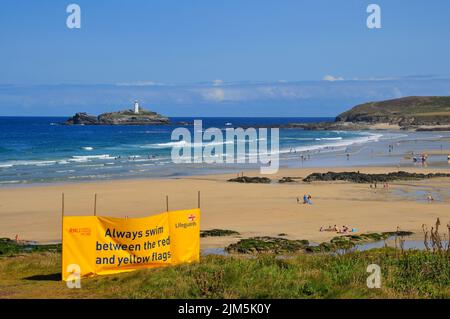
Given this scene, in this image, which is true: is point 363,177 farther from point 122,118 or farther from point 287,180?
point 122,118

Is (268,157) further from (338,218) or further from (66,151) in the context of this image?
(338,218)

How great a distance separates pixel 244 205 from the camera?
1248 inches

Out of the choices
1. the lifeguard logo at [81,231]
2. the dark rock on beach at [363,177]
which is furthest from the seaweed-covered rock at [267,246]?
the dark rock on beach at [363,177]

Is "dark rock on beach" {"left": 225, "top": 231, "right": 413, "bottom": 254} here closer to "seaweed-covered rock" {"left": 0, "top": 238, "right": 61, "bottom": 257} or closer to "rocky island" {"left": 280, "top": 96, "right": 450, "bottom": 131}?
"seaweed-covered rock" {"left": 0, "top": 238, "right": 61, "bottom": 257}

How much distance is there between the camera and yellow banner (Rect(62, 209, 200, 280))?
13.3 metres

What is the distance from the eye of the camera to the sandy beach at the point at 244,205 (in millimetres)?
25359

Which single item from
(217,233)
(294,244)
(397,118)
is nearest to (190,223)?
(294,244)

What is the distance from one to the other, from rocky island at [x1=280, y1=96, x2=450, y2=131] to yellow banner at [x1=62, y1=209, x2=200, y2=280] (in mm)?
125212

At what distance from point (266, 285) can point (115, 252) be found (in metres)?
3.73

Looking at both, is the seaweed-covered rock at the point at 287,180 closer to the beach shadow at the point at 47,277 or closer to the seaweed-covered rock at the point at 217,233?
the seaweed-covered rock at the point at 217,233

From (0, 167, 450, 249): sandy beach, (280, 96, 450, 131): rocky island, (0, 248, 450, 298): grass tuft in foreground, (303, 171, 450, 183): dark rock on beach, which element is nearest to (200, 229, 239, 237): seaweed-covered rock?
(0, 167, 450, 249): sandy beach

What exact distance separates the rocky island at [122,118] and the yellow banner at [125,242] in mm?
172347

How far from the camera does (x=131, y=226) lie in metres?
13.5
